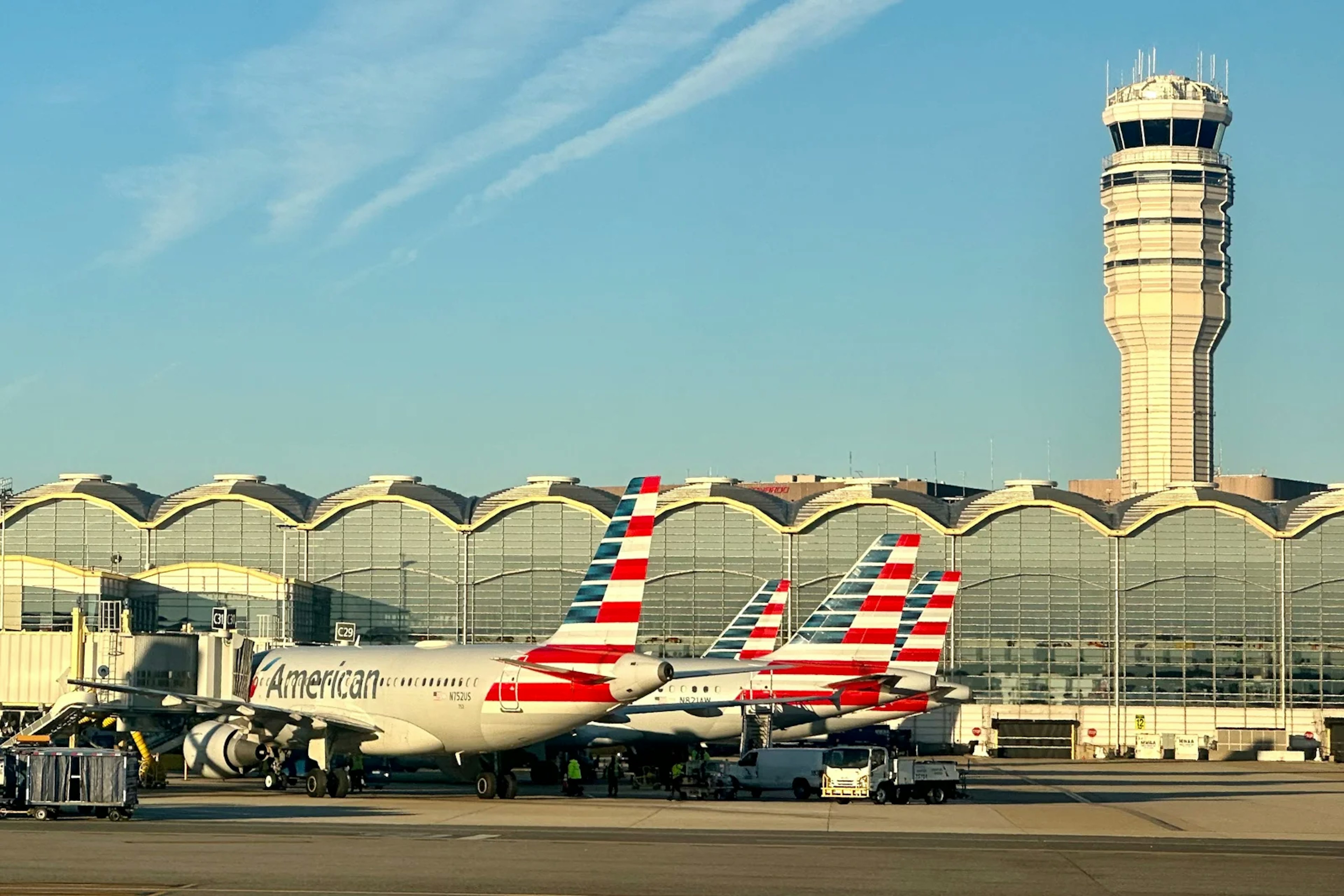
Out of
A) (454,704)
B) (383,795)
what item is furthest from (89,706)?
(454,704)

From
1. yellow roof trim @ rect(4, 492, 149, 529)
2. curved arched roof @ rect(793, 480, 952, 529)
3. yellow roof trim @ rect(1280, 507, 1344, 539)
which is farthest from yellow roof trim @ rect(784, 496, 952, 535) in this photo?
yellow roof trim @ rect(4, 492, 149, 529)

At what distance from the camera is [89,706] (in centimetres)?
6438

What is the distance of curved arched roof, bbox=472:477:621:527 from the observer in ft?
404

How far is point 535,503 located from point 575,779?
6522 centimetres

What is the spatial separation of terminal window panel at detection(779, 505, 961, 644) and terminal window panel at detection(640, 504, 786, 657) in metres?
1.58

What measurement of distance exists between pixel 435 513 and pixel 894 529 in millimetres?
29850

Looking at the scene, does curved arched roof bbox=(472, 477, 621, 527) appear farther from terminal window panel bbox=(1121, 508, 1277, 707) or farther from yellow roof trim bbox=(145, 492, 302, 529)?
terminal window panel bbox=(1121, 508, 1277, 707)

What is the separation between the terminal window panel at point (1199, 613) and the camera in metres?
120

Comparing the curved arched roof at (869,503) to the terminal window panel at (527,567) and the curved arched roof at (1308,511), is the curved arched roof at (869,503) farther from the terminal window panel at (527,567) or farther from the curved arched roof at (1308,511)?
the curved arched roof at (1308,511)

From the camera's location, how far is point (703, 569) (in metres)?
122

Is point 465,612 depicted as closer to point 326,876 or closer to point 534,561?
point 534,561

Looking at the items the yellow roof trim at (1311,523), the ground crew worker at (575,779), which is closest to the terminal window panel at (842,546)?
the yellow roof trim at (1311,523)

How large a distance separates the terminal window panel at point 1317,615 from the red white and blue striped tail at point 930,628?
2053 inches

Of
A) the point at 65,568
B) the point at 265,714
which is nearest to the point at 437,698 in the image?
the point at 265,714
